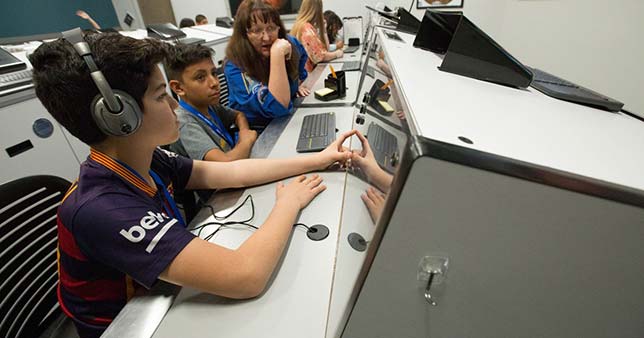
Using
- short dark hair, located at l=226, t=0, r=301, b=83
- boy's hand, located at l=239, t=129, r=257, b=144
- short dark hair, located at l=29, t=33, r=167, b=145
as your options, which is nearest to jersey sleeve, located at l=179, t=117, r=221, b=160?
boy's hand, located at l=239, t=129, r=257, b=144

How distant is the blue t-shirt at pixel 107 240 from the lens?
1.51ft

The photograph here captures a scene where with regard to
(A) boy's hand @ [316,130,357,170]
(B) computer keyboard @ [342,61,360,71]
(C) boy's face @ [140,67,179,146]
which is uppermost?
(C) boy's face @ [140,67,179,146]

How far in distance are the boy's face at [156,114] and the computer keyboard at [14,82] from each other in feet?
4.02

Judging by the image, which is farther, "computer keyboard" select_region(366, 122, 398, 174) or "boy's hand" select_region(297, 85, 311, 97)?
"boy's hand" select_region(297, 85, 311, 97)

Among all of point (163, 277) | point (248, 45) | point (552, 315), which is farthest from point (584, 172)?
point (248, 45)

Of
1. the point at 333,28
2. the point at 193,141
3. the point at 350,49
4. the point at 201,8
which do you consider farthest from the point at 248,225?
the point at 201,8

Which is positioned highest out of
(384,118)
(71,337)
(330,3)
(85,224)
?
(330,3)

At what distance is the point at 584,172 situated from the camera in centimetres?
23

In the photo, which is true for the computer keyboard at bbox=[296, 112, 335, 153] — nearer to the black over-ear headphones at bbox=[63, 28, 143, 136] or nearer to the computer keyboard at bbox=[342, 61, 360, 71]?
the black over-ear headphones at bbox=[63, 28, 143, 136]

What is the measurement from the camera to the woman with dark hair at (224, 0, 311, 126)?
130 centimetres

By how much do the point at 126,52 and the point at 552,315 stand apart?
829mm

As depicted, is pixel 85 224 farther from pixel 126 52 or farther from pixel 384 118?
pixel 384 118

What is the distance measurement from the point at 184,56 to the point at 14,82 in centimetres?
89

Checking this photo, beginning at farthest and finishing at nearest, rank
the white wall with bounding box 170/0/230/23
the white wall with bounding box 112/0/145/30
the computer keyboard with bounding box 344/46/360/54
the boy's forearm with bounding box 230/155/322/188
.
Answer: the white wall with bounding box 170/0/230/23
the white wall with bounding box 112/0/145/30
the computer keyboard with bounding box 344/46/360/54
the boy's forearm with bounding box 230/155/322/188
